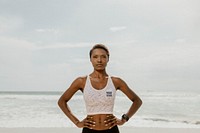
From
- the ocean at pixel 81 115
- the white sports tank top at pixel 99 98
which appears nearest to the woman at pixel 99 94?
the white sports tank top at pixel 99 98

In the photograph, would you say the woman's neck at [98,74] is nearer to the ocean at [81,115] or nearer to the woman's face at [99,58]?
the woman's face at [99,58]

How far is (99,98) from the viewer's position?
3.10 metres

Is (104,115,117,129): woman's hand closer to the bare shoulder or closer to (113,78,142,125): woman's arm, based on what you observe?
(113,78,142,125): woman's arm

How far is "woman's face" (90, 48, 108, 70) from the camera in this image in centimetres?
312

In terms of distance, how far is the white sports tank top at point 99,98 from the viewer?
310cm

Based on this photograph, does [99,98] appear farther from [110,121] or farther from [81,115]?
[81,115]

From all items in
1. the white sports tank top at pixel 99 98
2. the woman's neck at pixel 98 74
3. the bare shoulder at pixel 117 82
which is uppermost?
the woman's neck at pixel 98 74

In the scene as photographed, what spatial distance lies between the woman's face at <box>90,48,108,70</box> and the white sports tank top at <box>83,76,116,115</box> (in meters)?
0.16

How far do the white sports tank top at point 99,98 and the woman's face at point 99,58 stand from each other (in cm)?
16

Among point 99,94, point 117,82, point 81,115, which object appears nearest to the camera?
point 99,94

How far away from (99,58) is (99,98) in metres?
0.38

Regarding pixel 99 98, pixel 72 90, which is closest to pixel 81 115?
pixel 72 90

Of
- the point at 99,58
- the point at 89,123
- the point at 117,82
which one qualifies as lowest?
the point at 89,123

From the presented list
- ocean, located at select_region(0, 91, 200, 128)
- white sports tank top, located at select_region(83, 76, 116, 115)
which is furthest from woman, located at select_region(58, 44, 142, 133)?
ocean, located at select_region(0, 91, 200, 128)
